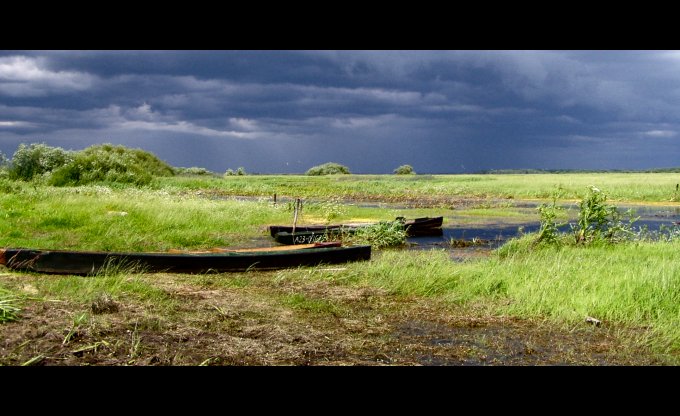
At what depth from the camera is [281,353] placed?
269 inches

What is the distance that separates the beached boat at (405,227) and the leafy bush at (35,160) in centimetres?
2878

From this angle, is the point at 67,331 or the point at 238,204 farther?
the point at 238,204

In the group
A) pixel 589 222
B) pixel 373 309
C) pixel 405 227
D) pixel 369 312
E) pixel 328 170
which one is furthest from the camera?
pixel 328 170

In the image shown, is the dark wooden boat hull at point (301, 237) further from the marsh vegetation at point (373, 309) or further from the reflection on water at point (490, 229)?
the marsh vegetation at point (373, 309)

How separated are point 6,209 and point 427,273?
1370cm

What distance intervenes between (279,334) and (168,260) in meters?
4.72

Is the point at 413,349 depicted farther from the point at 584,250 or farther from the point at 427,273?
the point at 584,250

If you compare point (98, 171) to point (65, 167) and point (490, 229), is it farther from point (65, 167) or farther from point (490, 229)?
point (490, 229)

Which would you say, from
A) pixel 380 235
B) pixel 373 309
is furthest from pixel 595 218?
pixel 373 309

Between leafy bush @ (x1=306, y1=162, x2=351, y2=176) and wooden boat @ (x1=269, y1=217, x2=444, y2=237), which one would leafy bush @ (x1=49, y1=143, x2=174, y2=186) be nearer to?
wooden boat @ (x1=269, y1=217, x2=444, y2=237)

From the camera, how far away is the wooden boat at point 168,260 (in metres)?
10.9

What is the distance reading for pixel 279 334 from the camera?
7.51 metres
